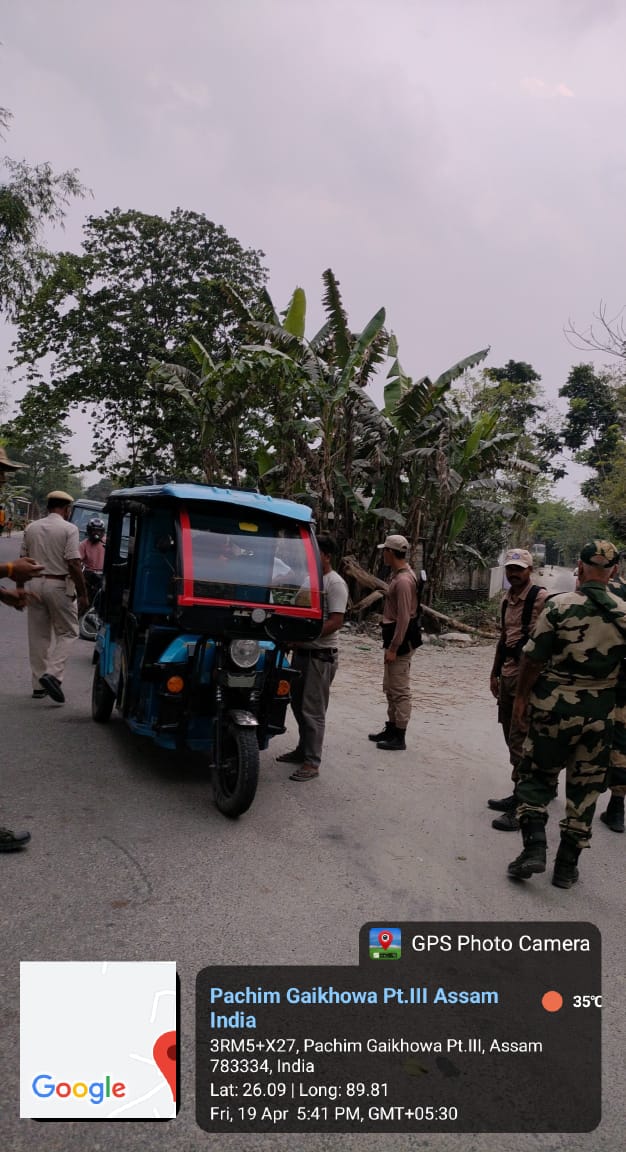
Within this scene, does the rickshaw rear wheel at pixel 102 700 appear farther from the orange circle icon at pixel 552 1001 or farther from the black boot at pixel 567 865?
the orange circle icon at pixel 552 1001

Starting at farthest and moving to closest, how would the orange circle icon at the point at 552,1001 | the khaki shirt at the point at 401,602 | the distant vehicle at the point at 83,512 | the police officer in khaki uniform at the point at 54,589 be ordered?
the distant vehicle at the point at 83,512 → the police officer in khaki uniform at the point at 54,589 → the khaki shirt at the point at 401,602 → the orange circle icon at the point at 552,1001

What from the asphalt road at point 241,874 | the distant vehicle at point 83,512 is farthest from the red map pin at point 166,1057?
the distant vehicle at point 83,512

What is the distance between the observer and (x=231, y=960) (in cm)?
332

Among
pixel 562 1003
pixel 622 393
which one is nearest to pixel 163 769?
pixel 562 1003

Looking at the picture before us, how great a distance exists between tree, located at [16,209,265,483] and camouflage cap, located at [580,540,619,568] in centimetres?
2151

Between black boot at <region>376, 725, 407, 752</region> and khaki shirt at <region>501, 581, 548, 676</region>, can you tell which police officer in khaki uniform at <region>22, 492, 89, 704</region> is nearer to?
black boot at <region>376, 725, 407, 752</region>

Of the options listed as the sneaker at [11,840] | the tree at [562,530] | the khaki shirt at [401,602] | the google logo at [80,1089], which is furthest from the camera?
the tree at [562,530]

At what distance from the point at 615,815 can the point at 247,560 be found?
3.09 metres

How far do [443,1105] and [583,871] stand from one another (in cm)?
239

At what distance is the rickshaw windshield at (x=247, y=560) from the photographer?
534 cm

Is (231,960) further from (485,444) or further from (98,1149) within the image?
(485,444)

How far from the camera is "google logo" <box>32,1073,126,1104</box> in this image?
2496 millimetres

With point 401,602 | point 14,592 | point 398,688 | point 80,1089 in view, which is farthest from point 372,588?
point 80,1089

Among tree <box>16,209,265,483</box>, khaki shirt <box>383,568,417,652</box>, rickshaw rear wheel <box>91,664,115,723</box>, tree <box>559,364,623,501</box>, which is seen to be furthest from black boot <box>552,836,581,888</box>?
tree <box>559,364,623,501</box>
